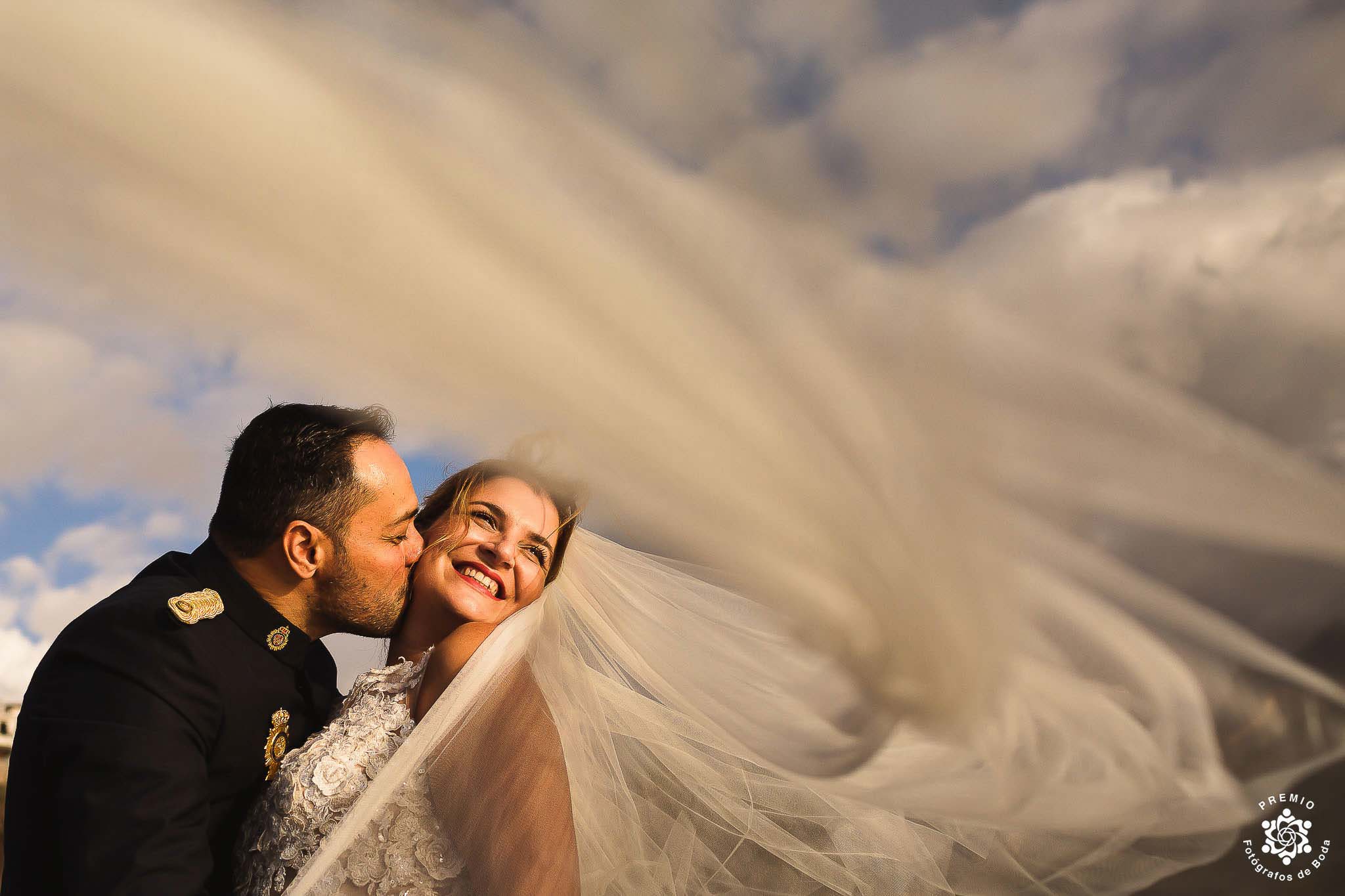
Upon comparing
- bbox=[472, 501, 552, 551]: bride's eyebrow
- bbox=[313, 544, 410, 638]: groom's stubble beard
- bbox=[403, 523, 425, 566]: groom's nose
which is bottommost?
bbox=[313, 544, 410, 638]: groom's stubble beard

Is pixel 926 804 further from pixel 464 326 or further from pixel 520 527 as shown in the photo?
pixel 464 326

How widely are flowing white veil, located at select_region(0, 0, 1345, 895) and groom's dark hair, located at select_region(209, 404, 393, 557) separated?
0.94 feet

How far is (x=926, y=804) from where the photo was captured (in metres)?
2.85

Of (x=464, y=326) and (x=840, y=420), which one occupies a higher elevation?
(x=840, y=420)

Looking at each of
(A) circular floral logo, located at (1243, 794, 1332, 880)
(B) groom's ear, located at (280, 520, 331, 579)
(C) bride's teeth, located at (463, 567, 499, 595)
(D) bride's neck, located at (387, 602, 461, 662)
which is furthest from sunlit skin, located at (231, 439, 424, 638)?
(A) circular floral logo, located at (1243, 794, 1332, 880)

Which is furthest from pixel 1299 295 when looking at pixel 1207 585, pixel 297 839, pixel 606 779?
pixel 297 839

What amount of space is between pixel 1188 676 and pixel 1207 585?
28 centimetres

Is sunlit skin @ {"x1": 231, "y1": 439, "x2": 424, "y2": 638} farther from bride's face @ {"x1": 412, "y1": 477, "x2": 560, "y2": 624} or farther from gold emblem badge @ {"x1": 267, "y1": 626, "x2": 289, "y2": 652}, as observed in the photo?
bride's face @ {"x1": 412, "y1": 477, "x2": 560, "y2": 624}

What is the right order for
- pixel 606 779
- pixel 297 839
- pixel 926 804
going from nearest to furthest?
pixel 297 839
pixel 926 804
pixel 606 779

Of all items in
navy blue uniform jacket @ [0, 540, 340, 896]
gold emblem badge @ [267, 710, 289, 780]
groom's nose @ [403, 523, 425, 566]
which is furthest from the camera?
groom's nose @ [403, 523, 425, 566]

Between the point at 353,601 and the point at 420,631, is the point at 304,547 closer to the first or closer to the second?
the point at 353,601

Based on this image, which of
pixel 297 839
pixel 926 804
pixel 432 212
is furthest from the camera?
pixel 926 804

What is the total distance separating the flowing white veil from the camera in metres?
2.50

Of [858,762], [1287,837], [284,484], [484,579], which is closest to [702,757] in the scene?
[858,762]
